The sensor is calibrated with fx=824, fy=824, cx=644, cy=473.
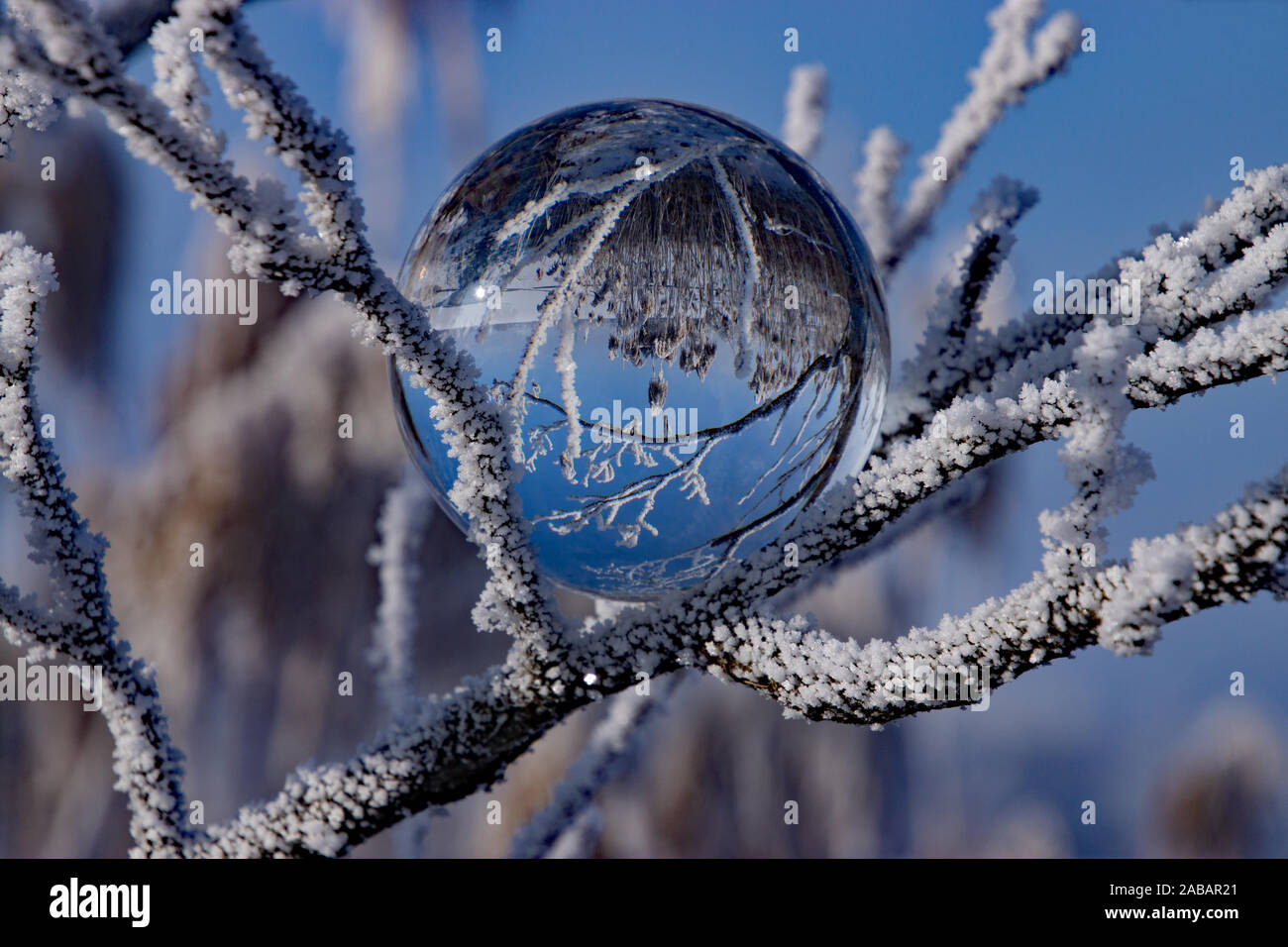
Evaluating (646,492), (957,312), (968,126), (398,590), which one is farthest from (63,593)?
(968,126)

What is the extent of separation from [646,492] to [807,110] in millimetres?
741

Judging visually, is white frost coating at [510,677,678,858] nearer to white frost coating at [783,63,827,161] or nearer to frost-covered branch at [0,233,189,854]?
frost-covered branch at [0,233,189,854]

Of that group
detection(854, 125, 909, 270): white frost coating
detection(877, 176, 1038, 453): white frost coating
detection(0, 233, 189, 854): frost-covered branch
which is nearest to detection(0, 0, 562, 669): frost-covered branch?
detection(0, 233, 189, 854): frost-covered branch

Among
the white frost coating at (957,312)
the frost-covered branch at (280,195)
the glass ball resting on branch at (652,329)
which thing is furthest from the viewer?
the white frost coating at (957,312)

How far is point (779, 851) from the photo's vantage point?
3.43m

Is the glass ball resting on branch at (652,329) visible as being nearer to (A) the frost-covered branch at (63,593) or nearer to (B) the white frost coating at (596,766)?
(A) the frost-covered branch at (63,593)

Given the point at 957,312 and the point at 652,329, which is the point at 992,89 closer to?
the point at 957,312

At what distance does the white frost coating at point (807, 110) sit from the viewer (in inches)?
44.3

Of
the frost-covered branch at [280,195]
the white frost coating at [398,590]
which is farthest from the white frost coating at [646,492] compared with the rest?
the white frost coating at [398,590]

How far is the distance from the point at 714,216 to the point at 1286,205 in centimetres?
41

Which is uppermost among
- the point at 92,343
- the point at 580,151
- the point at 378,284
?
the point at 92,343

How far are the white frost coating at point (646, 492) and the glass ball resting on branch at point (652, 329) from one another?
0.02m

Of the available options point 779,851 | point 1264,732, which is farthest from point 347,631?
point 1264,732
